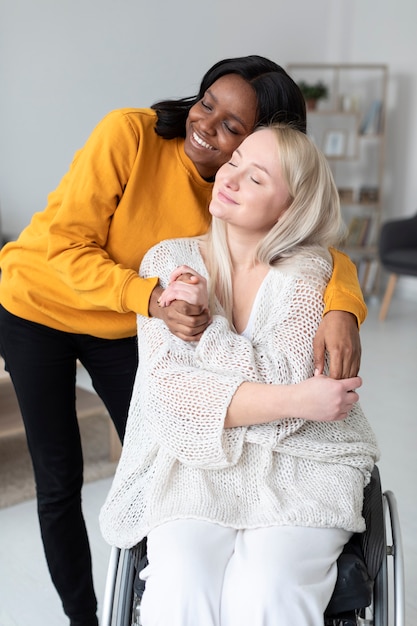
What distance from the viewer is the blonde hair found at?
127 centimetres

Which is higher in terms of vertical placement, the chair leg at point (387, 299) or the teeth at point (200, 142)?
the teeth at point (200, 142)

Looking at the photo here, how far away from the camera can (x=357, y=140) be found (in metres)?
5.27

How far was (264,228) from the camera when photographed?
1331 mm

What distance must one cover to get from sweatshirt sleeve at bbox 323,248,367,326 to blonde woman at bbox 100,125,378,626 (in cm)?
2

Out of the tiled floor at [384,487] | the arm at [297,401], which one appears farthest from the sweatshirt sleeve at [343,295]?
the tiled floor at [384,487]

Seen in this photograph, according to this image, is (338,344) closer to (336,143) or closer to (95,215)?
(95,215)

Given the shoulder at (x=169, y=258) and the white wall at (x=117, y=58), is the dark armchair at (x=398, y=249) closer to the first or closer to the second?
the white wall at (x=117, y=58)

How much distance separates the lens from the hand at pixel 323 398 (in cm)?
110

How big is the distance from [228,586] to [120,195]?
71cm

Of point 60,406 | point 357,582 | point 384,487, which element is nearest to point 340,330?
point 357,582

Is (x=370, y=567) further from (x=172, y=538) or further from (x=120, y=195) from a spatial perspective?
(x=120, y=195)

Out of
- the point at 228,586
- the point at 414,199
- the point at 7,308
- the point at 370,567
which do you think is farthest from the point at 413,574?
the point at 414,199

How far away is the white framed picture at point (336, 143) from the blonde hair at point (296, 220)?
421cm

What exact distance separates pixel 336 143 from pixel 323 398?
4.57m
